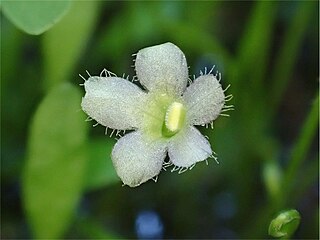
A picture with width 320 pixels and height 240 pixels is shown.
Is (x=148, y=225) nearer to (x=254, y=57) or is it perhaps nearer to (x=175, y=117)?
(x=254, y=57)

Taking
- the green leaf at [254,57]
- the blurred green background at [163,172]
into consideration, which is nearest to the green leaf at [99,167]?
the blurred green background at [163,172]

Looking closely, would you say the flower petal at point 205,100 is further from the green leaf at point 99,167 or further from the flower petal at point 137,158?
the green leaf at point 99,167

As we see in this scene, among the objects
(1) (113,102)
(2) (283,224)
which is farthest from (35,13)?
(2) (283,224)

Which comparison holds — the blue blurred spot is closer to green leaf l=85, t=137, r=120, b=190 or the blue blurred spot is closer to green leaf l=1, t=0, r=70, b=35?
green leaf l=85, t=137, r=120, b=190

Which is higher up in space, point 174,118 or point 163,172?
point 174,118

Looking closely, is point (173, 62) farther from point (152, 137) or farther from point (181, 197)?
point (181, 197)

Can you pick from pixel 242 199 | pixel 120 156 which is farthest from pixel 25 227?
pixel 120 156
